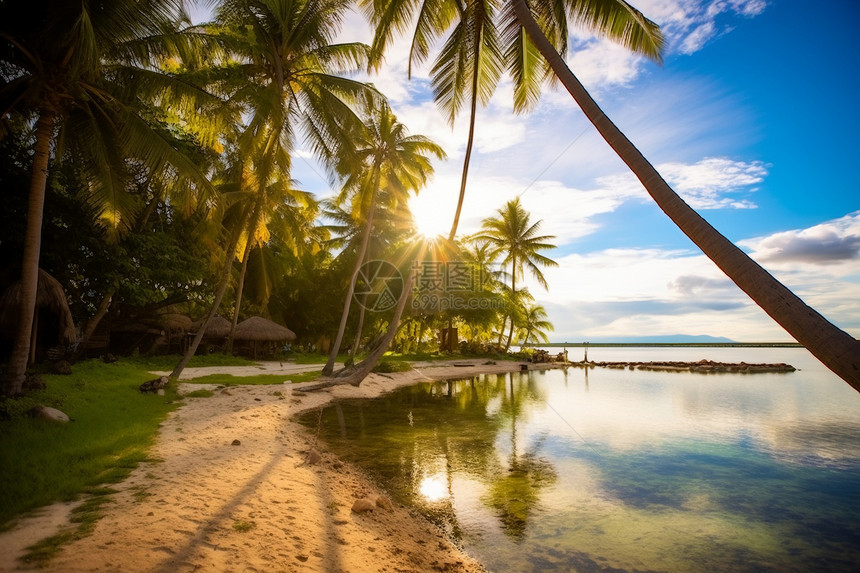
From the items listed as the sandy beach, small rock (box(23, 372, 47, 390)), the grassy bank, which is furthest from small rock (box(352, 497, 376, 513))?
small rock (box(23, 372, 47, 390))

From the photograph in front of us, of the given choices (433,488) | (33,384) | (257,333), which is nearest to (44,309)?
(33,384)

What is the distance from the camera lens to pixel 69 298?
1591 cm

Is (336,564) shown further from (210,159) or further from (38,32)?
(210,159)

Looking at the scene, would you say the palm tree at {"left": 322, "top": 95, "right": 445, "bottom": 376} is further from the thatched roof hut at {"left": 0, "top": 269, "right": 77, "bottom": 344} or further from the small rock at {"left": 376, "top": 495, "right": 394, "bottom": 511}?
the small rock at {"left": 376, "top": 495, "right": 394, "bottom": 511}

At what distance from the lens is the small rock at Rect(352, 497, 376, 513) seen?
498 cm

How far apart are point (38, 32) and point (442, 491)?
10.7 metres

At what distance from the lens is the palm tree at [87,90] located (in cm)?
736

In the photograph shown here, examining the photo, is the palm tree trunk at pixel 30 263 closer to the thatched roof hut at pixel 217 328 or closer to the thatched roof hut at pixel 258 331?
the thatched roof hut at pixel 258 331

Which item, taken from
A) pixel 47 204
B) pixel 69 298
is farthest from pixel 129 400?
pixel 69 298

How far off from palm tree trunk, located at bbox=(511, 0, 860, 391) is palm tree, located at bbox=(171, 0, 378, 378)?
897 centimetres

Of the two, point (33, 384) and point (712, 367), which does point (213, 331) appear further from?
point (712, 367)

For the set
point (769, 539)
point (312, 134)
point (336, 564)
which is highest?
point (312, 134)

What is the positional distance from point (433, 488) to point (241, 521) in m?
3.03

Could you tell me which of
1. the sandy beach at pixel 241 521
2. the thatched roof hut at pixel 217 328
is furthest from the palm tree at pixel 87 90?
the thatched roof hut at pixel 217 328
